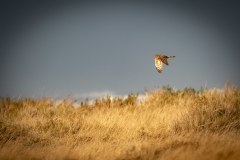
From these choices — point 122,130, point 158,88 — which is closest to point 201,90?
point 158,88

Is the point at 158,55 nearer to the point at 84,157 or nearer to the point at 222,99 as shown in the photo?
the point at 222,99

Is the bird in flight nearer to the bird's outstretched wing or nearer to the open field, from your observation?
the bird's outstretched wing

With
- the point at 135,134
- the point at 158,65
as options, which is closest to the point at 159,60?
the point at 158,65

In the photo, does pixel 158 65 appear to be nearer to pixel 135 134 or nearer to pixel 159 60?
pixel 159 60

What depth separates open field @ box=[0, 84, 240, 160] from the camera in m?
5.68

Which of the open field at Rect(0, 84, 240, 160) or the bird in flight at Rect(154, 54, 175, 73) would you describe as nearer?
the open field at Rect(0, 84, 240, 160)

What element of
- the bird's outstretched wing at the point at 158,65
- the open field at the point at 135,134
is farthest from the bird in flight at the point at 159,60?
the open field at the point at 135,134

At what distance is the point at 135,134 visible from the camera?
8.24m

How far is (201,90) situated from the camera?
13.8 m

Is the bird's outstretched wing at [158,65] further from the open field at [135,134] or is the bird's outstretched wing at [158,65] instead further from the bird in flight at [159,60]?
the open field at [135,134]

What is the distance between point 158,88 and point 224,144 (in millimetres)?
9526

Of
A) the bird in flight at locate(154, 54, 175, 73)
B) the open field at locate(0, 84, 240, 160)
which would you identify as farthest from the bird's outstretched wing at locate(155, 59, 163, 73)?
the open field at locate(0, 84, 240, 160)

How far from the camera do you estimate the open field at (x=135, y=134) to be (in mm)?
5684

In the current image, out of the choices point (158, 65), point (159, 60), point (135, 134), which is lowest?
point (135, 134)
